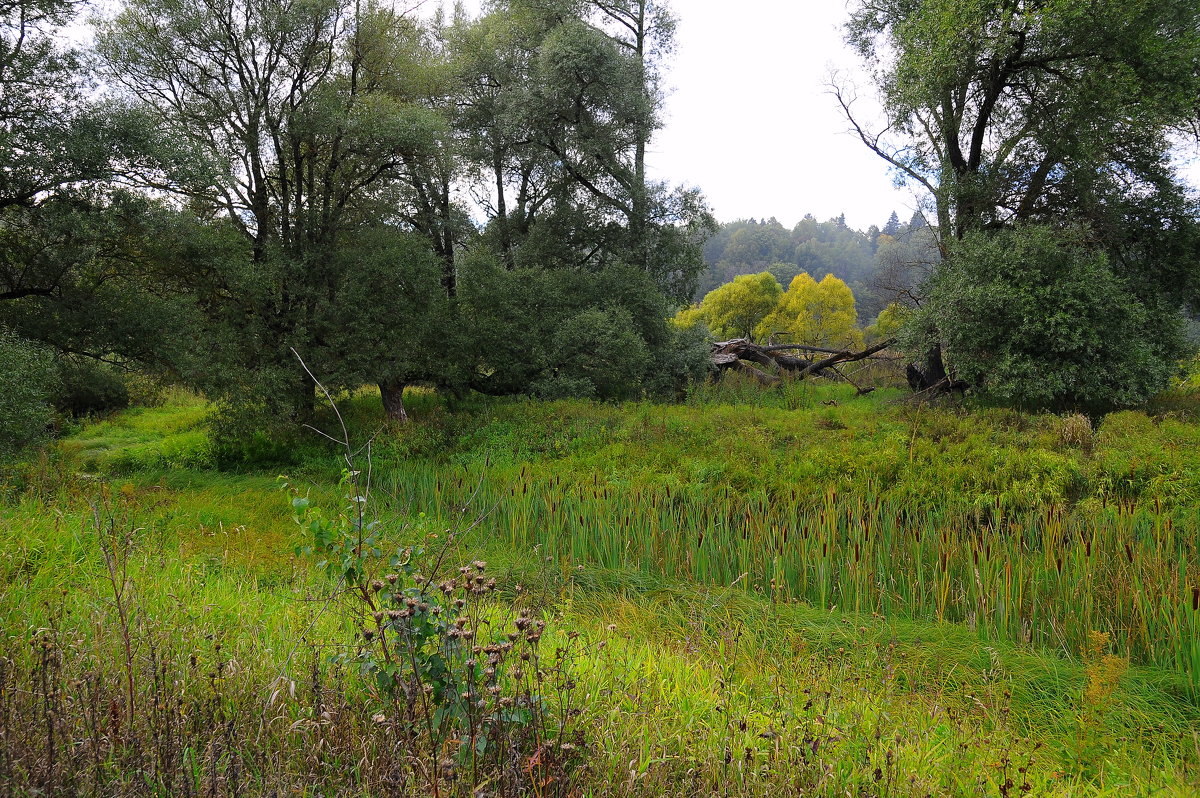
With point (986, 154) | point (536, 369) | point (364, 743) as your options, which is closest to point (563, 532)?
point (364, 743)

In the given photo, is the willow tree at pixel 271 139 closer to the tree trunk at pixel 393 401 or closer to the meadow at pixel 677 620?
the tree trunk at pixel 393 401

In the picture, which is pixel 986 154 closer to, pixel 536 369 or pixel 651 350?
pixel 651 350

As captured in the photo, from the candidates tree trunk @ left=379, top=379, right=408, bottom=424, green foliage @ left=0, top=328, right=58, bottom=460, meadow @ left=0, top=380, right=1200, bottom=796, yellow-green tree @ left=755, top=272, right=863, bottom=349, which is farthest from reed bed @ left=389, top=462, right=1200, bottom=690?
yellow-green tree @ left=755, top=272, right=863, bottom=349

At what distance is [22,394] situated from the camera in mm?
6902

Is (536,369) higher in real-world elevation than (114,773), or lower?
higher

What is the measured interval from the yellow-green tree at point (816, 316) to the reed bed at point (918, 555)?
84.3ft

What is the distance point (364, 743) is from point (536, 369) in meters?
11.7

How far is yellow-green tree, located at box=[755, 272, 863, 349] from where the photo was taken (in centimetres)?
3164

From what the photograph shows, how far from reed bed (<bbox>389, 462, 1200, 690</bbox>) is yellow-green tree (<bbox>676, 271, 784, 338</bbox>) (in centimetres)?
2523

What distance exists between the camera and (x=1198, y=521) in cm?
536

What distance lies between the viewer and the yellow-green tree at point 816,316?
31641mm

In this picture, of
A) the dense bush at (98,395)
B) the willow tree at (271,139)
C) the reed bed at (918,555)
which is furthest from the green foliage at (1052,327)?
the dense bush at (98,395)

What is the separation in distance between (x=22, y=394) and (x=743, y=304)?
93.6 ft

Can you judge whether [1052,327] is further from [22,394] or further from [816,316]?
[816,316]
